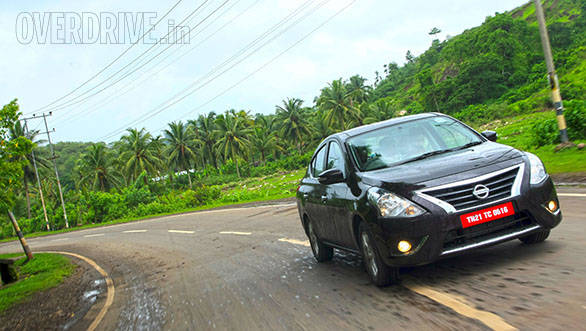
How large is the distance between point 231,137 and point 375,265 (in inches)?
3227

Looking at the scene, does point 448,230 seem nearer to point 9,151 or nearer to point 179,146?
point 9,151

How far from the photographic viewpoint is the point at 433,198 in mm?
4617

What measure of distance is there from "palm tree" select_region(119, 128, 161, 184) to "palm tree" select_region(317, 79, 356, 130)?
28.4 metres

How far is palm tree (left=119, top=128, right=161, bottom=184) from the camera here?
77188 mm

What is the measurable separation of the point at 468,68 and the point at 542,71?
1270 cm

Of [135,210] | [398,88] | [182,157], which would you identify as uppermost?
[398,88]

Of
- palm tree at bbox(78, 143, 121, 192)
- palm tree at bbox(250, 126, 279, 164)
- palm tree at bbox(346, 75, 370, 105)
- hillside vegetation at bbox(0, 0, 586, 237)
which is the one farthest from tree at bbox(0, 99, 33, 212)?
palm tree at bbox(346, 75, 370, 105)

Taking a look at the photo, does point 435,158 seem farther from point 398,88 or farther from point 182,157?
point 398,88

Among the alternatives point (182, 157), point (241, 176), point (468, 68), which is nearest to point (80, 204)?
point (182, 157)

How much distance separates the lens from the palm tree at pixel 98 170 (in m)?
71.6

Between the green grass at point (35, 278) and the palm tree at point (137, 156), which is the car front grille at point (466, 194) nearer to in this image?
the green grass at point (35, 278)

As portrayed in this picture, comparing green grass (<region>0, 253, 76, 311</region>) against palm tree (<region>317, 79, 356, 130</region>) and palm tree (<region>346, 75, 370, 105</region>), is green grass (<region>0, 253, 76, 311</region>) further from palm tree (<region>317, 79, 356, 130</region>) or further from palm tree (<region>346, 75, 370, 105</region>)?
palm tree (<region>346, 75, 370, 105</region>)

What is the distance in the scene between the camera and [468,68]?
95.5 m

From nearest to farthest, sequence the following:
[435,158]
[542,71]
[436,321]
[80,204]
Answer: [436,321] < [435,158] < [80,204] < [542,71]
